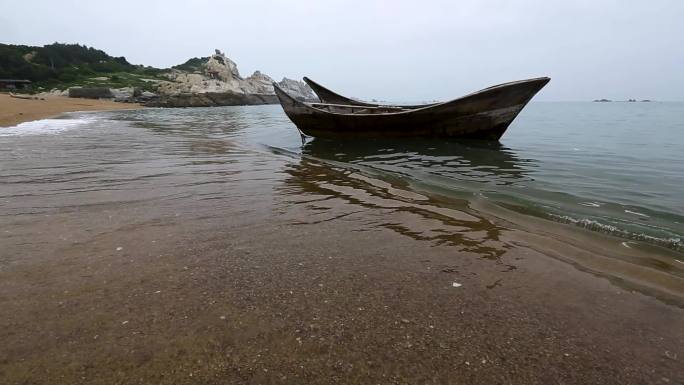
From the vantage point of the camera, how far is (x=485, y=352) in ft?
7.38

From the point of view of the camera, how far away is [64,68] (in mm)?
68312

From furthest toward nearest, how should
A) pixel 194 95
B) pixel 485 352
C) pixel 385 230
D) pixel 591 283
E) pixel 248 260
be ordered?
1. pixel 194 95
2. pixel 385 230
3. pixel 248 260
4. pixel 591 283
5. pixel 485 352

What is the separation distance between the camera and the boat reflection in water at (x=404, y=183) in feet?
15.0

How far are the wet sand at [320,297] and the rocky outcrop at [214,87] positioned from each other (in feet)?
197

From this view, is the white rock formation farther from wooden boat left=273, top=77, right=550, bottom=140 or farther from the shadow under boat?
the shadow under boat

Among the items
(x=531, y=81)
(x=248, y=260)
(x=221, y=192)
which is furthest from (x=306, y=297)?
(x=531, y=81)

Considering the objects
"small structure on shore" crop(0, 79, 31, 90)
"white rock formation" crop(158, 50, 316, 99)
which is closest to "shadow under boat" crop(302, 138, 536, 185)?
"white rock formation" crop(158, 50, 316, 99)

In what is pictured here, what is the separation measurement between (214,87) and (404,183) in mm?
77557

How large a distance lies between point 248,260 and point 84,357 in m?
1.55

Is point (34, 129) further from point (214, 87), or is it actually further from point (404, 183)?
point (214, 87)

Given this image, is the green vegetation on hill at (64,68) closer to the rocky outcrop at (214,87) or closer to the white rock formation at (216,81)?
the white rock formation at (216,81)

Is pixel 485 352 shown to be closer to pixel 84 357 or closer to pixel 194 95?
pixel 84 357

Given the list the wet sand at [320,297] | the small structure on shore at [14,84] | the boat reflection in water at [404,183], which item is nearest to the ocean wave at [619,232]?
the wet sand at [320,297]

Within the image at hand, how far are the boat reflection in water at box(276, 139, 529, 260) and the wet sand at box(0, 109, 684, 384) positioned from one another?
0.21ft
